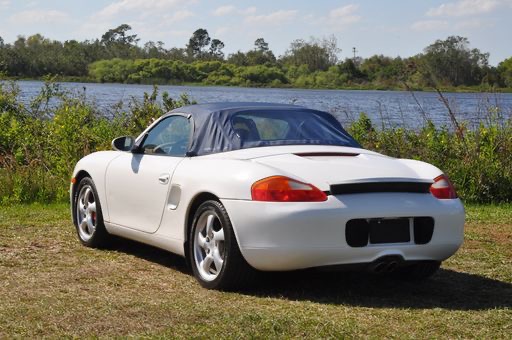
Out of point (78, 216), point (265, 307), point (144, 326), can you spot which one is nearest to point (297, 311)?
point (265, 307)

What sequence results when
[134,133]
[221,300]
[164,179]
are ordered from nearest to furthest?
[221,300] → [164,179] → [134,133]

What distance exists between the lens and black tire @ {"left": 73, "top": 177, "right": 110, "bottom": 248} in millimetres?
8359

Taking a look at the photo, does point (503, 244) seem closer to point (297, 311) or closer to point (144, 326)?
point (297, 311)

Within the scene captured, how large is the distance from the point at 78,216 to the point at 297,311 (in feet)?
11.5

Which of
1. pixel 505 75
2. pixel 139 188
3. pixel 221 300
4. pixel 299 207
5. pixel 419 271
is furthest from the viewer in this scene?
pixel 505 75

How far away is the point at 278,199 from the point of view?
6.14 m

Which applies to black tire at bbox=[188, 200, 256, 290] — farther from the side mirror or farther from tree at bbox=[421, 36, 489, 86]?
tree at bbox=[421, 36, 489, 86]

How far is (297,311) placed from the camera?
5910 millimetres

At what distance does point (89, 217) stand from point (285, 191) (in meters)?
3.01

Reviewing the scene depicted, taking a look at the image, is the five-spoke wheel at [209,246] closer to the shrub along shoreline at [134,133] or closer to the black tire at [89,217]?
the black tire at [89,217]

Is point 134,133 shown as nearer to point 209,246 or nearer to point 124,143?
point 124,143

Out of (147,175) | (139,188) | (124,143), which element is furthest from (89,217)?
(147,175)

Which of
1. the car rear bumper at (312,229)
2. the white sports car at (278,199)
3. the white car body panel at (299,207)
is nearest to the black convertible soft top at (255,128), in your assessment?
the white sports car at (278,199)

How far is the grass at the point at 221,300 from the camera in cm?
539
